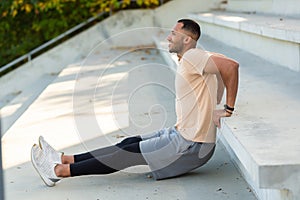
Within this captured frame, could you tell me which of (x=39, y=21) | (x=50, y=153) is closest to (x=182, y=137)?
(x=50, y=153)

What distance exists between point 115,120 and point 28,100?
235 cm

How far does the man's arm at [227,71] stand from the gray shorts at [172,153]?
0.29 meters

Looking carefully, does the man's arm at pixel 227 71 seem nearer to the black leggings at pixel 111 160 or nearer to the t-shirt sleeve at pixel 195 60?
the t-shirt sleeve at pixel 195 60

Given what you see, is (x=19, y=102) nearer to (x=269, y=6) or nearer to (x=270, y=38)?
(x=269, y=6)

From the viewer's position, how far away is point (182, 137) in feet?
9.62

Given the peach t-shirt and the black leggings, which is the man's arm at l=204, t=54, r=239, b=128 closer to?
the peach t-shirt

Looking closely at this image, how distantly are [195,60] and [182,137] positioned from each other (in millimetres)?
375

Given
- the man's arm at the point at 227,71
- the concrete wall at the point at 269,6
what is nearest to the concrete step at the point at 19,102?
the man's arm at the point at 227,71

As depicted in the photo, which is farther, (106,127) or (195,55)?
(106,127)

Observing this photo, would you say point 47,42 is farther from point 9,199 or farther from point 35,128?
point 9,199

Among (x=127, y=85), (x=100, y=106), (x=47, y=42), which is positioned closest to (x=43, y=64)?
(x=47, y=42)

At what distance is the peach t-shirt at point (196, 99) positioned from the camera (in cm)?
287

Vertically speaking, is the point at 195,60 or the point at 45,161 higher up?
the point at 195,60

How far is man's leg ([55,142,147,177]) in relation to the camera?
2988 mm
